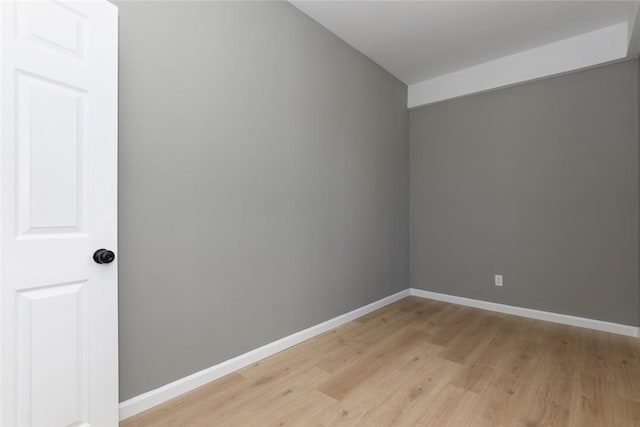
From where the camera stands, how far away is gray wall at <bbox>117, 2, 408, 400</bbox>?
1.73 metres

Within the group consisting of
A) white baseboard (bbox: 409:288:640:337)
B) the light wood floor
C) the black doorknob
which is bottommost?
the light wood floor

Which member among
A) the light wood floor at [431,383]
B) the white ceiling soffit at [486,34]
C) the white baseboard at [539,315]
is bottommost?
the light wood floor at [431,383]

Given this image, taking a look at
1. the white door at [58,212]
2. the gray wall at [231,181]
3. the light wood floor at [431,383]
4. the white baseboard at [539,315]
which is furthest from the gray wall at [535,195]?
the white door at [58,212]

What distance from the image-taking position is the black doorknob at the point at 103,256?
4.67 ft

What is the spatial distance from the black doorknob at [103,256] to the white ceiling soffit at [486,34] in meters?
2.33

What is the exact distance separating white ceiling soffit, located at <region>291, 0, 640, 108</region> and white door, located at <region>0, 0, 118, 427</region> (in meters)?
1.81

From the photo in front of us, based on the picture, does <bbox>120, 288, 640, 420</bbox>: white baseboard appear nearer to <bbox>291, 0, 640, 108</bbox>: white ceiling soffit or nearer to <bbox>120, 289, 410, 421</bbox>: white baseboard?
<bbox>120, 289, 410, 421</bbox>: white baseboard

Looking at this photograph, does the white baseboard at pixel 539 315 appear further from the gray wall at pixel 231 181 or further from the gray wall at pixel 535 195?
the gray wall at pixel 231 181

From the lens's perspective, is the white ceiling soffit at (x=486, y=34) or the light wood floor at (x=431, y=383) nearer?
the light wood floor at (x=431, y=383)

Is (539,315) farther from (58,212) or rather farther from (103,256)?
(58,212)

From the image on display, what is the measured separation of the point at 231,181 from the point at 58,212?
3.25 feet

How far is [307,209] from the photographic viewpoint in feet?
8.96

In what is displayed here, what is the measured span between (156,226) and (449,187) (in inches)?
132

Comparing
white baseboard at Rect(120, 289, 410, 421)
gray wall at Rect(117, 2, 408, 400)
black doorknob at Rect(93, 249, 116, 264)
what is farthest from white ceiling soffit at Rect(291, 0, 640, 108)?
white baseboard at Rect(120, 289, 410, 421)
